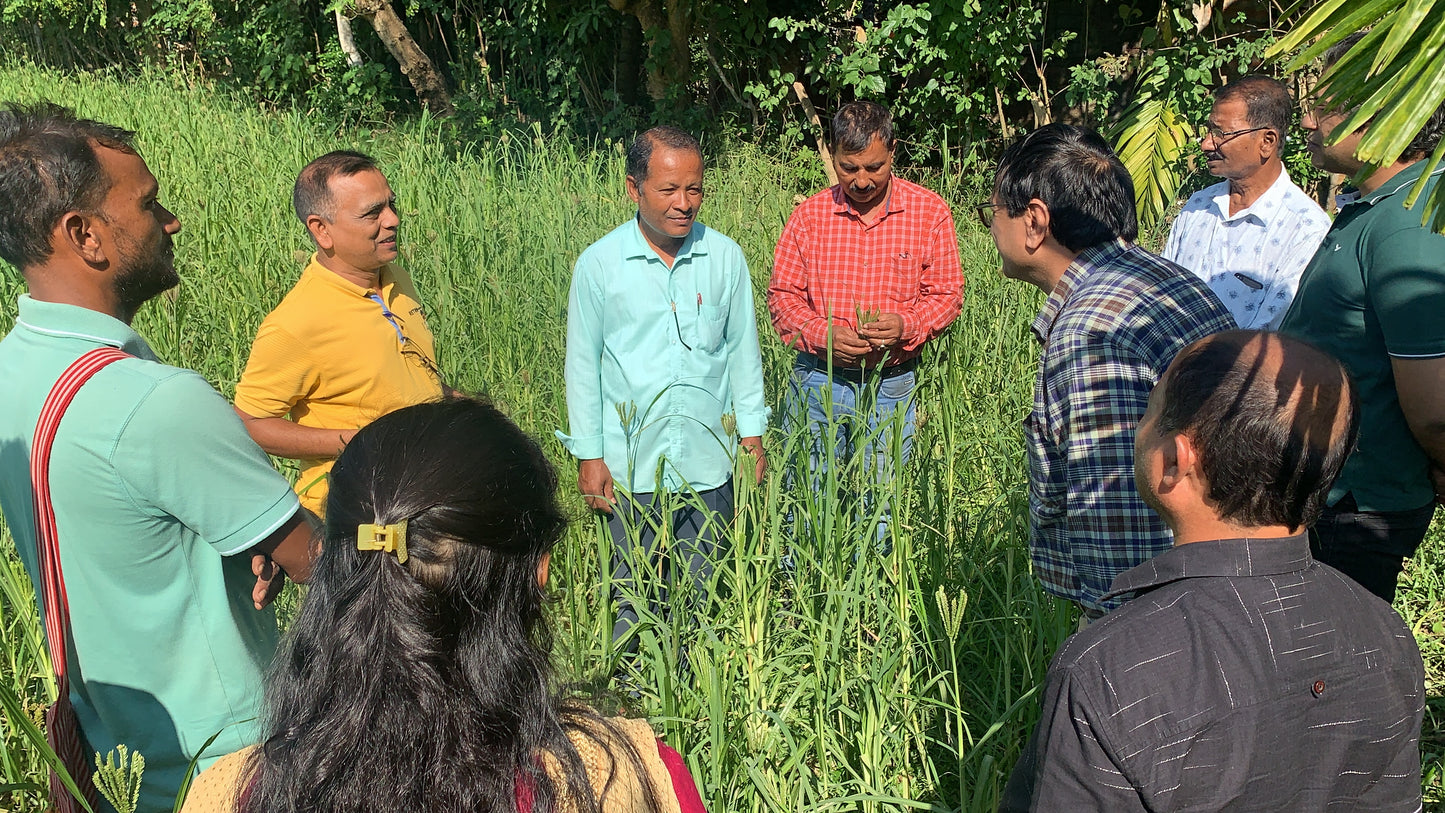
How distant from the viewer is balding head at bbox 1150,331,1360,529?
1.22 metres

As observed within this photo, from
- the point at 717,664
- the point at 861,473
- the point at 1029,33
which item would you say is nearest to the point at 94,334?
the point at 717,664

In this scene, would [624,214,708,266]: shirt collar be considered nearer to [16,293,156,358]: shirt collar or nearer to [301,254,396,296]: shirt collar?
[301,254,396,296]: shirt collar

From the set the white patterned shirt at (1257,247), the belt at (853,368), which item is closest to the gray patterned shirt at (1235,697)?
the white patterned shirt at (1257,247)

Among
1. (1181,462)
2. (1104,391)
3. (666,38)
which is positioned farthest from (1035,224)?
(666,38)

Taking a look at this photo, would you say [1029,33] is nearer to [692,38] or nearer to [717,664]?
[692,38]

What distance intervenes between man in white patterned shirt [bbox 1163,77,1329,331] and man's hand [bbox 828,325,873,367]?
3.88 feet

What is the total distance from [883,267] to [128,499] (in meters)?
2.67

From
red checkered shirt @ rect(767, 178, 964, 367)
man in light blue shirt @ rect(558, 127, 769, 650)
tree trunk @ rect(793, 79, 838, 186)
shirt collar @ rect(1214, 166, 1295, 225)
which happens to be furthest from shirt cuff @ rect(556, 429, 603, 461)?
tree trunk @ rect(793, 79, 838, 186)

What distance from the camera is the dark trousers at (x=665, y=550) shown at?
2182 mm

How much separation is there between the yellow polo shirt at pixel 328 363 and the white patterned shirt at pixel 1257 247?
2372 mm

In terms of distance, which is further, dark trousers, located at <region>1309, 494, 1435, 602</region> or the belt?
the belt

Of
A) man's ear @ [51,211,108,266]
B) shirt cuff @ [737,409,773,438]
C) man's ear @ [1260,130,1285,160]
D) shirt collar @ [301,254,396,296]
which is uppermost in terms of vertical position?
man's ear @ [1260,130,1285,160]

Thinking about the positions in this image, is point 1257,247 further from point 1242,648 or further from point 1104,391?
point 1242,648

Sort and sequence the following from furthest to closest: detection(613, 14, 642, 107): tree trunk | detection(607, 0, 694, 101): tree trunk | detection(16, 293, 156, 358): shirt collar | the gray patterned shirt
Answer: detection(613, 14, 642, 107): tree trunk, detection(607, 0, 694, 101): tree trunk, detection(16, 293, 156, 358): shirt collar, the gray patterned shirt
